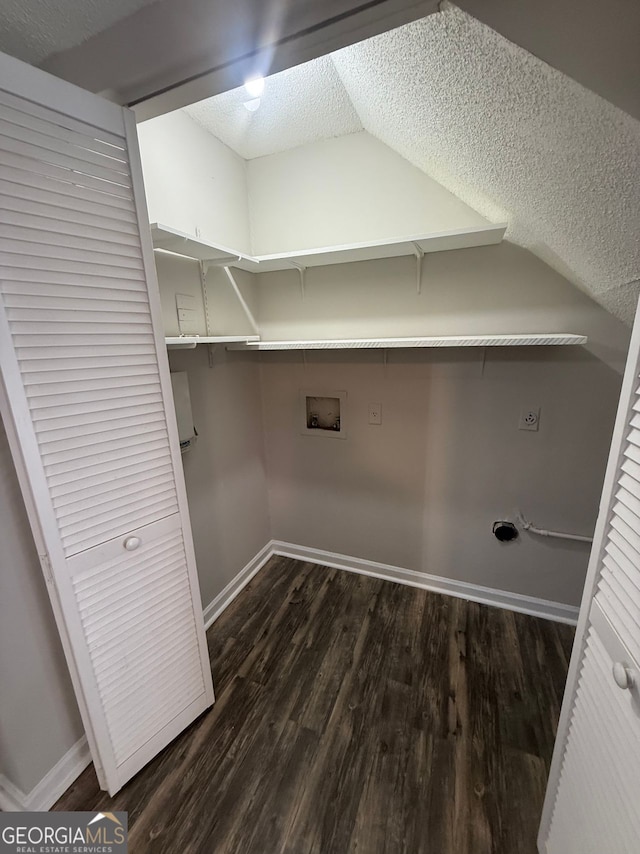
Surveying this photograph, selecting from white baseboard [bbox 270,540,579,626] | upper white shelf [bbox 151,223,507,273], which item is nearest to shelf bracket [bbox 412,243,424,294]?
upper white shelf [bbox 151,223,507,273]

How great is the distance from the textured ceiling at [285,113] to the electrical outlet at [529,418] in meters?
1.75

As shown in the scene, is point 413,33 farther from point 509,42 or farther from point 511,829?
point 511,829

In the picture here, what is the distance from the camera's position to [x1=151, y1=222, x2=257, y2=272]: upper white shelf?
1.32 meters

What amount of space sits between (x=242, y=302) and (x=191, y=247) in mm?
600

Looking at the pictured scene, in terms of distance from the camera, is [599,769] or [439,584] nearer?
[599,769]

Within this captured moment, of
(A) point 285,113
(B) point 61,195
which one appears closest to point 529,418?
(A) point 285,113

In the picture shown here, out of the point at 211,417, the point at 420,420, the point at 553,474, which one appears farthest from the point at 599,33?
the point at 211,417

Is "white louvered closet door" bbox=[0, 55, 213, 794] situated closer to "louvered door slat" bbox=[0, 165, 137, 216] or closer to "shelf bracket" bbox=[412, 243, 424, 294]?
"louvered door slat" bbox=[0, 165, 137, 216]

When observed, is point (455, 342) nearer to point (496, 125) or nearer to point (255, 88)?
point (496, 125)

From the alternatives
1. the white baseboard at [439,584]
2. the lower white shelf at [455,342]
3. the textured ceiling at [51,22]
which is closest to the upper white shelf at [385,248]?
the lower white shelf at [455,342]

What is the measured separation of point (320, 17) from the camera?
0.71m

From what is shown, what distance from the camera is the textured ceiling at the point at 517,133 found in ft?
2.20

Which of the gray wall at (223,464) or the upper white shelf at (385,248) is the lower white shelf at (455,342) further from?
the upper white shelf at (385,248)

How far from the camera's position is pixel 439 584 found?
222 centimetres
